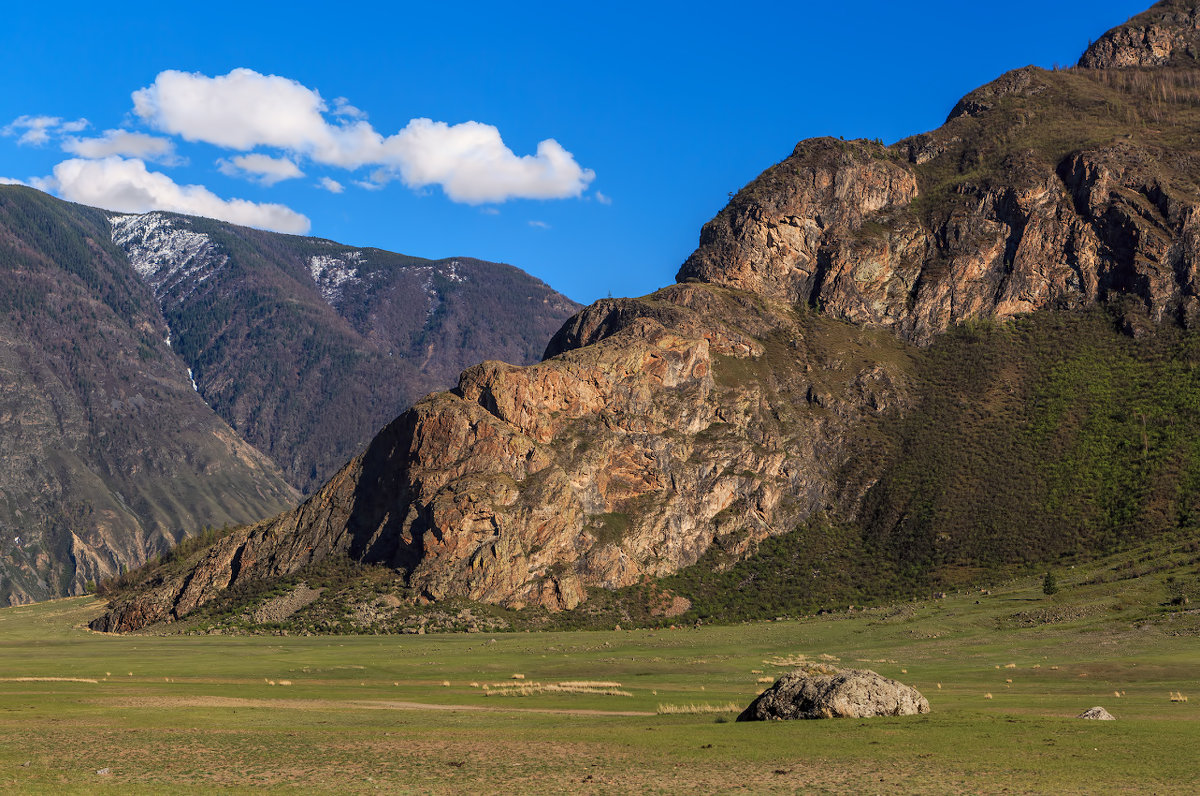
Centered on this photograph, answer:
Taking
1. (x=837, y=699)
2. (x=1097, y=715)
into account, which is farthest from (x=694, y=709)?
(x=1097, y=715)

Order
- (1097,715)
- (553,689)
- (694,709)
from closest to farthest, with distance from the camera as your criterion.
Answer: (1097,715)
(694,709)
(553,689)

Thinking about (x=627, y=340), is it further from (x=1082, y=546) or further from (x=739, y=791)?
(x=739, y=791)

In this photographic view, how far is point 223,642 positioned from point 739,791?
101970 mm

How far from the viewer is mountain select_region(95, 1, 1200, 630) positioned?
14612 centimetres

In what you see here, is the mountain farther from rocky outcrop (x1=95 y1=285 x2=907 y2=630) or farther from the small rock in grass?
the small rock in grass

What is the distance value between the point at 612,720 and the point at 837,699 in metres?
9.02

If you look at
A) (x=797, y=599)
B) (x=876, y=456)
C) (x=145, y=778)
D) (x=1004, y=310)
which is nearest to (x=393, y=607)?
(x=797, y=599)

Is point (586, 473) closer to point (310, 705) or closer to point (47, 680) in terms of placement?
point (47, 680)

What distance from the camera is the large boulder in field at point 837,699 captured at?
37.8m

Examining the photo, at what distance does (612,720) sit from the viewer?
4178cm

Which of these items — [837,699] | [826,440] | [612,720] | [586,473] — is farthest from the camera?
[826,440]

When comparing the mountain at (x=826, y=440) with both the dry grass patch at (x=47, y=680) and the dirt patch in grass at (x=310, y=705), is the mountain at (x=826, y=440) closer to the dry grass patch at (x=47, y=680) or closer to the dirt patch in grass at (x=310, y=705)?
A: the dry grass patch at (x=47, y=680)

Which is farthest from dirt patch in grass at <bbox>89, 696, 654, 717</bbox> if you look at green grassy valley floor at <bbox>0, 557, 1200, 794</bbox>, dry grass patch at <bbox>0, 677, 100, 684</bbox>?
dry grass patch at <bbox>0, 677, 100, 684</bbox>

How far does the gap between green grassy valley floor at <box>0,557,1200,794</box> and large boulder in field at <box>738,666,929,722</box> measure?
138 centimetres
